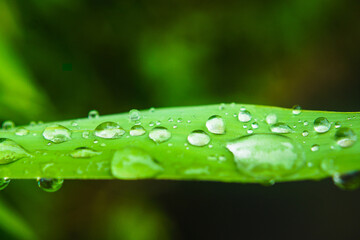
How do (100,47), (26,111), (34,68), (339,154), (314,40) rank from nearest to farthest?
1. (339,154)
2. (26,111)
3. (34,68)
4. (100,47)
5. (314,40)

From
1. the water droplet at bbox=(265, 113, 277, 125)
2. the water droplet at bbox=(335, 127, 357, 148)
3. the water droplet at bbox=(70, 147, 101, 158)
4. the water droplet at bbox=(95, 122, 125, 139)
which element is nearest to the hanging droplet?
the water droplet at bbox=(95, 122, 125, 139)

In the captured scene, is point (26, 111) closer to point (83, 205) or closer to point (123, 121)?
point (83, 205)

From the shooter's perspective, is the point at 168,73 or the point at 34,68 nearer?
the point at 34,68

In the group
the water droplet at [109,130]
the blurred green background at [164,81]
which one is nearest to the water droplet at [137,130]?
the water droplet at [109,130]

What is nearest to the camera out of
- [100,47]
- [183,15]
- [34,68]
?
[34,68]

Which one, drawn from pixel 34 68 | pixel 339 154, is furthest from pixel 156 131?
pixel 34 68

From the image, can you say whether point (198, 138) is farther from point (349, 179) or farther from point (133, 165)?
point (349, 179)
